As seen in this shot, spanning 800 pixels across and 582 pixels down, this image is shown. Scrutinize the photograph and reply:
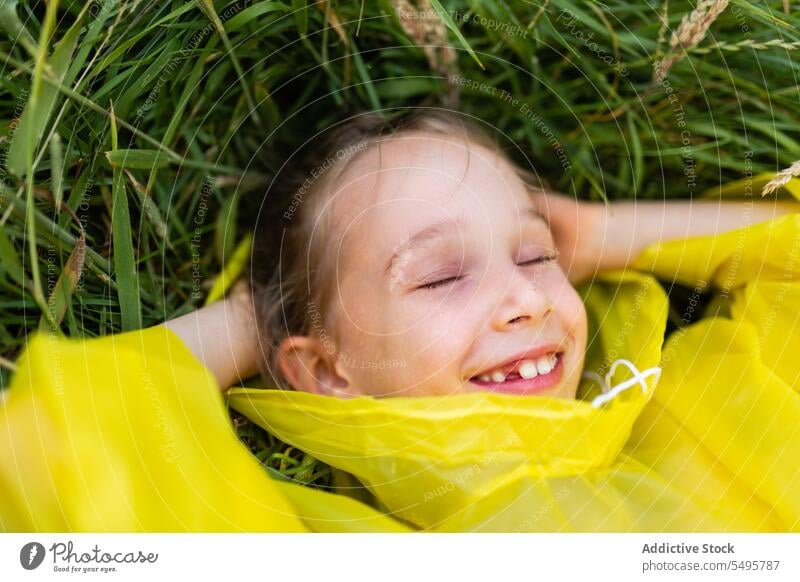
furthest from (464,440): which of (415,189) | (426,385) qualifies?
(415,189)

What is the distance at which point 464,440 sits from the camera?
425mm

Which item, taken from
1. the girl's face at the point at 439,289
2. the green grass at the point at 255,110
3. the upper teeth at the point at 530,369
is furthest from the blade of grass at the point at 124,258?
the upper teeth at the point at 530,369

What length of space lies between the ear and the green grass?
50 millimetres

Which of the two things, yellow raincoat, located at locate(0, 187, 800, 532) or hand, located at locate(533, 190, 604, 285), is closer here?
yellow raincoat, located at locate(0, 187, 800, 532)

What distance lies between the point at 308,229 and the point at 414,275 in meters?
0.08

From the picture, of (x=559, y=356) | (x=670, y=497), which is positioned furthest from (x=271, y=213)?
(x=670, y=497)

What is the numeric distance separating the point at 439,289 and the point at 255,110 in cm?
20

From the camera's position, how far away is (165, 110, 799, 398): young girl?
44 centimetres

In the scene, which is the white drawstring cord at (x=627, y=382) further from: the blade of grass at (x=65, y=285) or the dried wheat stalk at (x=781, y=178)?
the blade of grass at (x=65, y=285)

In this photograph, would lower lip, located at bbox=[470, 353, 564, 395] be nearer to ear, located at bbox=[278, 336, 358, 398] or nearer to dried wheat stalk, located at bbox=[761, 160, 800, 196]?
ear, located at bbox=[278, 336, 358, 398]

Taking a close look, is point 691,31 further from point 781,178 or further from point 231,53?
point 231,53

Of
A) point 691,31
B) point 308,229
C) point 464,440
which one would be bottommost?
point 464,440

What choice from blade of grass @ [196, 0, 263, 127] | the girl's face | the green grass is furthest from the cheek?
blade of grass @ [196, 0, 263, 127]

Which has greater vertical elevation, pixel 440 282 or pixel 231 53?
pixel 231 53
